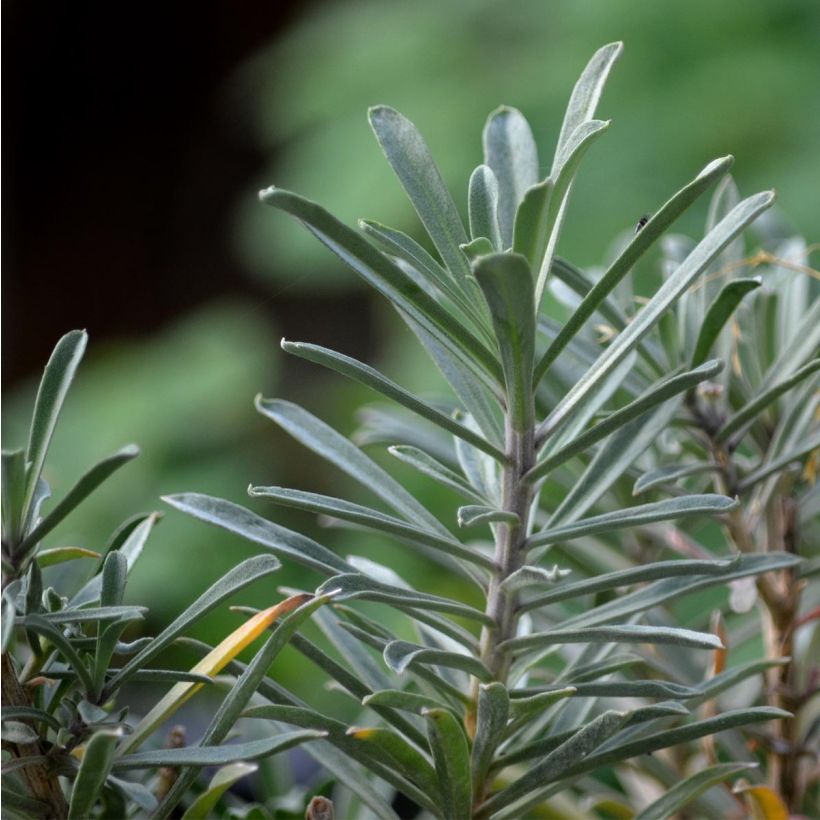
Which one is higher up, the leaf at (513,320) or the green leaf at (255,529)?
the leaf at (513,320)

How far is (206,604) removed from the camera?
23 cm

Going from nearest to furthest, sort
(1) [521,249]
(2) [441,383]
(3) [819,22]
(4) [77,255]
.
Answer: (1) [521,249], (2) [441,383], (3) [819,22], (4) [77,255]

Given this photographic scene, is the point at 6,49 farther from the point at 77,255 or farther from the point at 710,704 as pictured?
the point at 710,704

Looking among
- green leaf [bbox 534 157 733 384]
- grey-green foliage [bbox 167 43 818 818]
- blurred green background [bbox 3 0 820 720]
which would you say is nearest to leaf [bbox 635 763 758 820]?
grey-green foliage [bbox 167 43 818 818]

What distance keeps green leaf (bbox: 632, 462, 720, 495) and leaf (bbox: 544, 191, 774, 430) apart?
0.04 meters

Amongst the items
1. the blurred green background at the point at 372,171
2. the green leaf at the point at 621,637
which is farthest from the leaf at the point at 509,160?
the blurred green background at the point at 372,171

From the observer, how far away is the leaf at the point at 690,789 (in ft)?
0.85

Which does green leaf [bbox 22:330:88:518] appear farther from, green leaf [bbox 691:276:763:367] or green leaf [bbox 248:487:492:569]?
green leaf [bbox 691:276:763:367]

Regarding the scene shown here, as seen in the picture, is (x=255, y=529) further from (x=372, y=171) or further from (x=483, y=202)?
(x=372, y=171)

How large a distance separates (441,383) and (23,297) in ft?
5.89

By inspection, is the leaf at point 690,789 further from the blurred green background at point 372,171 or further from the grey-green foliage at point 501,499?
the blurred green background at point 372,171

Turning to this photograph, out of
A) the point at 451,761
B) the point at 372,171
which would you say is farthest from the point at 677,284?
the point at 372,171

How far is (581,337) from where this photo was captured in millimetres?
343

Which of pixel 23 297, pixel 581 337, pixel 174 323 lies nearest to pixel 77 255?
pixel 23 297
